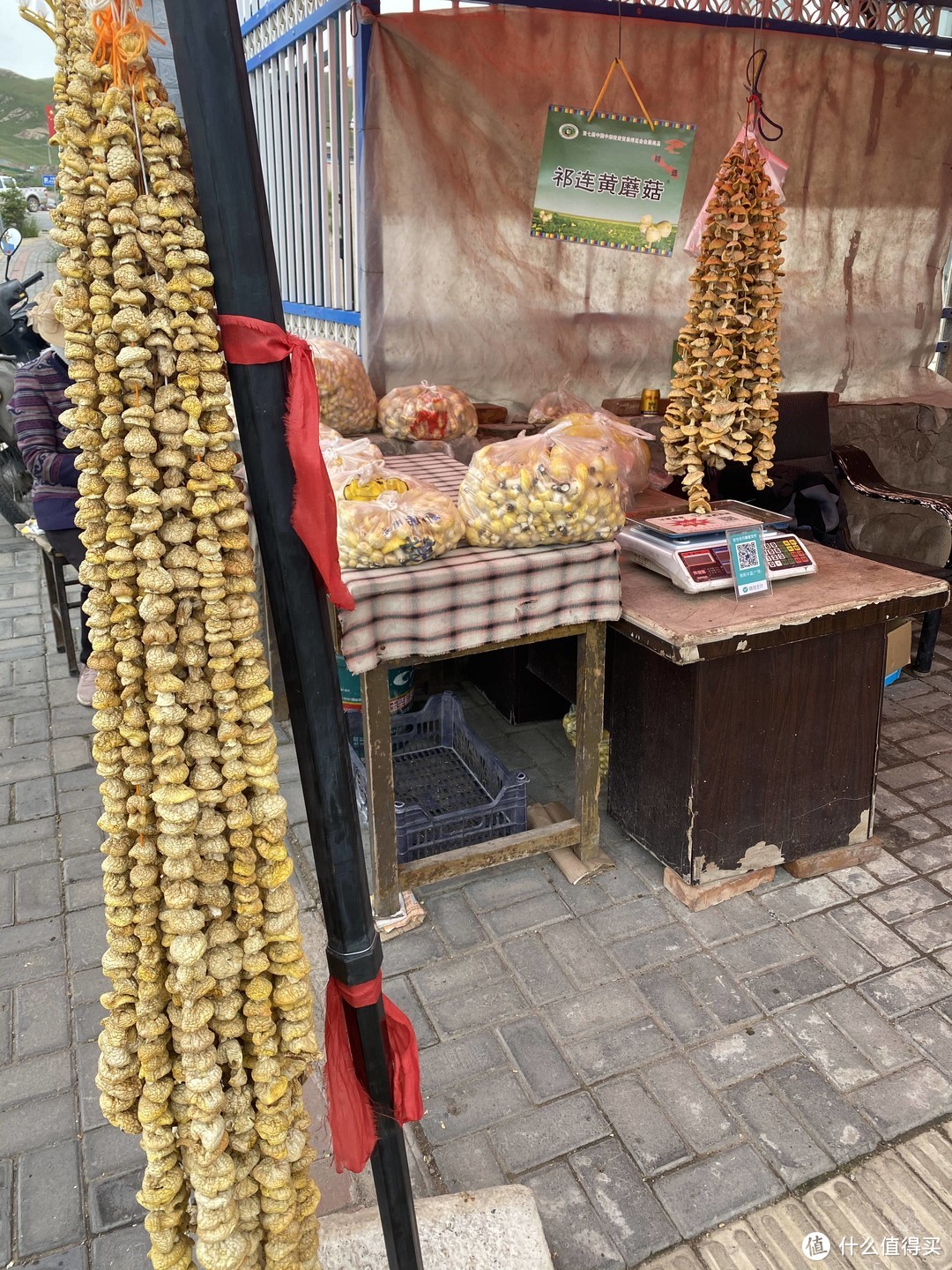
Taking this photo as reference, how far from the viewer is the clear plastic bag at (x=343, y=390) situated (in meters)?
4.03

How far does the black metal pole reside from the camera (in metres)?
0.95

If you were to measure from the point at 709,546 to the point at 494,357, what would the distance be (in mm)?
2384

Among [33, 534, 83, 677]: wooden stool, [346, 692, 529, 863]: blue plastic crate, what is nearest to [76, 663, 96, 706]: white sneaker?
[33, 534, 83, 677]: wooden stool

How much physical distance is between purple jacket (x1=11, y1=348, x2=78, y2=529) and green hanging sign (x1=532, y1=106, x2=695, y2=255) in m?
2.48

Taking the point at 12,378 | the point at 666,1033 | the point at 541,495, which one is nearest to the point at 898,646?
the point at 541,495

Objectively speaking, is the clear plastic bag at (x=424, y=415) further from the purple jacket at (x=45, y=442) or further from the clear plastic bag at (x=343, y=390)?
the purple jacket at (x=45, y=442)

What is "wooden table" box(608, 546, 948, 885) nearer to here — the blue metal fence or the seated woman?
the seated woman

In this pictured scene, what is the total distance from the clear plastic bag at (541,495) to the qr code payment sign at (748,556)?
393mm

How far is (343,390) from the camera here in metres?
4.07

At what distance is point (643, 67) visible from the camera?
15.1 feet

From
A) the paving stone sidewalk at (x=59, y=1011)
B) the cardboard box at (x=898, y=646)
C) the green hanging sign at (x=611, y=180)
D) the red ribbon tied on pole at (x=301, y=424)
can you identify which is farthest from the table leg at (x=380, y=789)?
the green hanging sign at (x=611, y=180)

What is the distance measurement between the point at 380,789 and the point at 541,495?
3.24ft

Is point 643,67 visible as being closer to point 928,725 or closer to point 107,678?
point 928,725

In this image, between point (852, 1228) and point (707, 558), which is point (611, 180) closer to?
point (707, 558)
